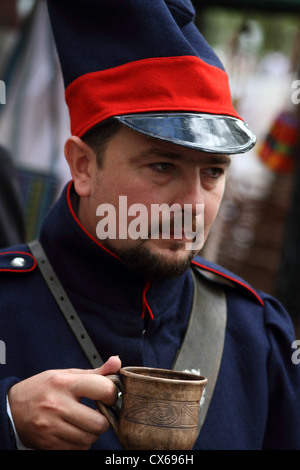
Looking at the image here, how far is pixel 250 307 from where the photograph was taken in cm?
256

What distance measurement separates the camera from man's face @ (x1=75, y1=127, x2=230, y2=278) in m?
2.03

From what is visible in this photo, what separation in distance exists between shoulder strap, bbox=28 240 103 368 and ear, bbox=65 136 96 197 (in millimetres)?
265

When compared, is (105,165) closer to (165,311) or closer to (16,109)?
(165,311)

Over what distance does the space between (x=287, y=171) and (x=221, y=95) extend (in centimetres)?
555

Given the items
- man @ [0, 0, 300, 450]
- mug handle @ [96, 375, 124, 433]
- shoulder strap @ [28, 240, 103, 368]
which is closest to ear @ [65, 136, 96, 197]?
man @ [0, 0, 300, 450]

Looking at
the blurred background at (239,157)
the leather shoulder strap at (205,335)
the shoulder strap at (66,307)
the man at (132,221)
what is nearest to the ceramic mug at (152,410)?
the man at (132,221)

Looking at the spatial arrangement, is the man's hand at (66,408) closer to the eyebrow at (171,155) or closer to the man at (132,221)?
the man at (132,221)

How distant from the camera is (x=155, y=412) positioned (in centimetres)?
172

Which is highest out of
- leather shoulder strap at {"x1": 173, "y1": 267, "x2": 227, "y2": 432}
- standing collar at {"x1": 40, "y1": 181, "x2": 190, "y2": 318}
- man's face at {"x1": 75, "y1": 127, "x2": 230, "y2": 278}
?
man's face at {"x1": 75, "y1": 127, "x2": 230, "y2": 278}

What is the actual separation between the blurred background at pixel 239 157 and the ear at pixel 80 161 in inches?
45.8

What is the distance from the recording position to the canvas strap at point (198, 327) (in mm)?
2141

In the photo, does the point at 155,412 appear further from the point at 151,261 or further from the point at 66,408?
the point at 151,261

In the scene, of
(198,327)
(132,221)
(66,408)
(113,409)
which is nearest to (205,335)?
(198,327)

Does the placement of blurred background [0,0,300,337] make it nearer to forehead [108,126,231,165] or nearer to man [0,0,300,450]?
man [0,0,300,450]
